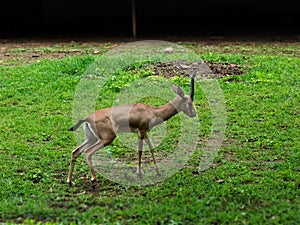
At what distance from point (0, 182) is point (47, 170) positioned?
2.02 feet

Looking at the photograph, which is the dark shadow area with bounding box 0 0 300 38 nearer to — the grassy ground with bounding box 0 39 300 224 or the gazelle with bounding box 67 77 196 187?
the grassy ground with bounding box 0 39 300 224

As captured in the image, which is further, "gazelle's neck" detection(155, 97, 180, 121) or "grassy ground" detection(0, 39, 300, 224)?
"gazelle's neck" detection(155, 97, 180, 121)

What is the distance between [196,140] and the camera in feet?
28.1

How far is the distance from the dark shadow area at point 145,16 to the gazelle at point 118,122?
9562mm

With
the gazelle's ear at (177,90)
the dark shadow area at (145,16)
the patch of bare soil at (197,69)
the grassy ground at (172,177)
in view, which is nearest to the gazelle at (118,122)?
the gazelle's ear at (177,90)

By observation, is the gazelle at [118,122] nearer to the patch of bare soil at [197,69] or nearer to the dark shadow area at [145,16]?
the patch of bare soil at [197,69]

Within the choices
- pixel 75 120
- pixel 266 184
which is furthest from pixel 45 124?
pixel 266 184

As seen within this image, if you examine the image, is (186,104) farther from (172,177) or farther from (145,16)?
(145,16)

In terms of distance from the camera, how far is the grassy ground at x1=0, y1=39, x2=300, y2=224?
606 centimetres

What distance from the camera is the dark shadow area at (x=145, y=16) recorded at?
54.9ft

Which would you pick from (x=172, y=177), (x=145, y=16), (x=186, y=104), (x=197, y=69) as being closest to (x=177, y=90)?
(x=186, y=104)

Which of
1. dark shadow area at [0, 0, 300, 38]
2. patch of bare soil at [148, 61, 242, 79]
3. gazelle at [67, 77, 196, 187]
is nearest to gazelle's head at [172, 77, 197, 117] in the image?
gazelle at [67, 77, 196, 187]

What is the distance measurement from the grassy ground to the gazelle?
0.43 metres

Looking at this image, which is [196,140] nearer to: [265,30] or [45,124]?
[45,124]
